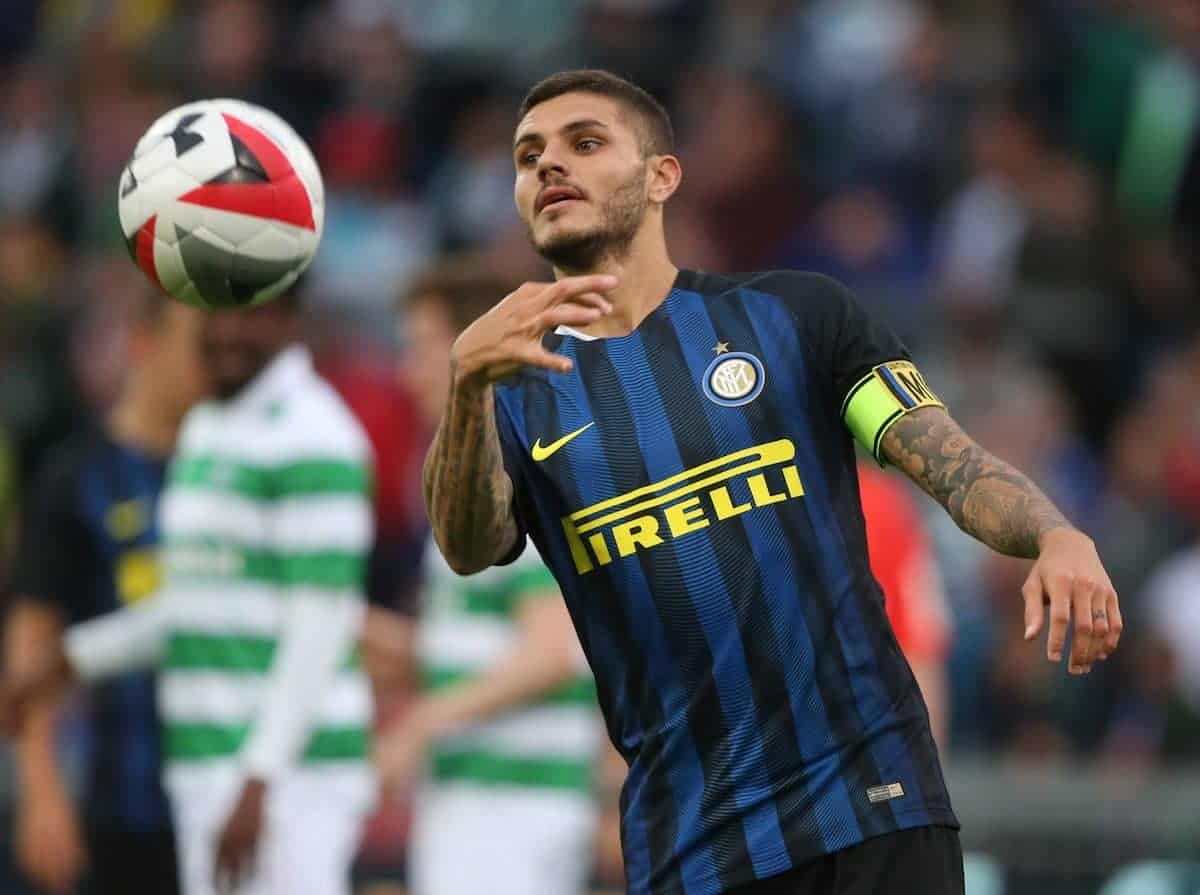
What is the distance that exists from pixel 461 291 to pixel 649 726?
3175mm

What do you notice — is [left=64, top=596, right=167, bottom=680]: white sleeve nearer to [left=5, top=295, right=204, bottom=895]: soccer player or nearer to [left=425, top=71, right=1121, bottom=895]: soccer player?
[left=5, top=295, right=204, bottom=895]: soccer player

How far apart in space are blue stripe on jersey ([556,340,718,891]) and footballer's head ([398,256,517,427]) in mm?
2877

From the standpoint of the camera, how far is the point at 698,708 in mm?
4477

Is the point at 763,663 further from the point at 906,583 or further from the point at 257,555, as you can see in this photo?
the point at 257,555

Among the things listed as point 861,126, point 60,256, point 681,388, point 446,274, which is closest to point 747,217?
point 861,126

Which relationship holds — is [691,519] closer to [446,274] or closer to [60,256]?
[446,274]

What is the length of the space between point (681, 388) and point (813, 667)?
0.64 meters

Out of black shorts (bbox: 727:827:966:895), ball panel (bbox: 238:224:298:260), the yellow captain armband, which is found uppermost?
ball panel (bbox: 238:224:298:260)

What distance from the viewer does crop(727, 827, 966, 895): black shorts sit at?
4.36 m

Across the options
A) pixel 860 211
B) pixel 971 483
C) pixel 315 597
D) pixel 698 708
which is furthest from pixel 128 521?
pixel 860 211

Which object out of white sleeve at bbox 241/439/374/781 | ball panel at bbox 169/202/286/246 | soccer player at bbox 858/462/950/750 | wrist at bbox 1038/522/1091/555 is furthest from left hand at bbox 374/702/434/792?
wrist at bbox 1038/522/1091/555

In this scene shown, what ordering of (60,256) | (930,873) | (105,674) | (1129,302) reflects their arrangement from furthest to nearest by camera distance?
(60,256) → (1129,302) → (105,674) → (930,873)

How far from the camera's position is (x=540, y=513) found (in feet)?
15.2

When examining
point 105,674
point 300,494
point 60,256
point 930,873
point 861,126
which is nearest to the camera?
point 930,873
